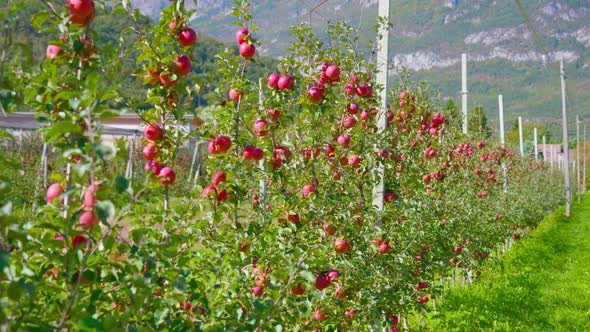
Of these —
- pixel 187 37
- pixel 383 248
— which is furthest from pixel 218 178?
pixel 383 248

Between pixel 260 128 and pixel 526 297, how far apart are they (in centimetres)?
556

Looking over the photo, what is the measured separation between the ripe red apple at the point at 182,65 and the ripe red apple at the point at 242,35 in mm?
605

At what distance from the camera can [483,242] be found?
7.11 m

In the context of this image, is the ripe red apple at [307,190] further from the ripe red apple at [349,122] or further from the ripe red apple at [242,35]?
the ripe red apple at [242,35]

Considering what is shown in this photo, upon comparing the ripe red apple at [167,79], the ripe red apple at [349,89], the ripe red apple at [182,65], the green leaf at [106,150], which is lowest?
the green leaf at [106,150]

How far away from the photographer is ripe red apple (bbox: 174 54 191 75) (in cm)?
179

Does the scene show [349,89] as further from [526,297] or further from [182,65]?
[526,297]

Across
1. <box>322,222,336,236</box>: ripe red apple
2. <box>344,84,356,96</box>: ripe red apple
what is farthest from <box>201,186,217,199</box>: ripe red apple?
<box>344,84,356,96</box>: ripe red apple

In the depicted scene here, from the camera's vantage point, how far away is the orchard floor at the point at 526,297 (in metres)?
5.62

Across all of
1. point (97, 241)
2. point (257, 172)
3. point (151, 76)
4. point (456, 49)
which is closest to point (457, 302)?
point (257, 172)

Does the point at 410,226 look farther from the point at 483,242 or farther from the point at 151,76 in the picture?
the point at 483,242

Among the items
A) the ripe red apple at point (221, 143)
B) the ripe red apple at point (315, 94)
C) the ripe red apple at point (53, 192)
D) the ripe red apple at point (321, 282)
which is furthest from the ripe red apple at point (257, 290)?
the ripe red apple at point (315, 94)

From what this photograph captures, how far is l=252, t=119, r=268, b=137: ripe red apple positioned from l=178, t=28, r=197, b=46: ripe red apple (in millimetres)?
800

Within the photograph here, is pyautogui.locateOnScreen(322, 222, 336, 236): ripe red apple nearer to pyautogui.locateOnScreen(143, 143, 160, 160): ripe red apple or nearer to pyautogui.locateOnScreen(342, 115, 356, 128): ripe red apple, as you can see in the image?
pyautogui.locateOnScreen(342, 115, 356, 128): ripe red apple
